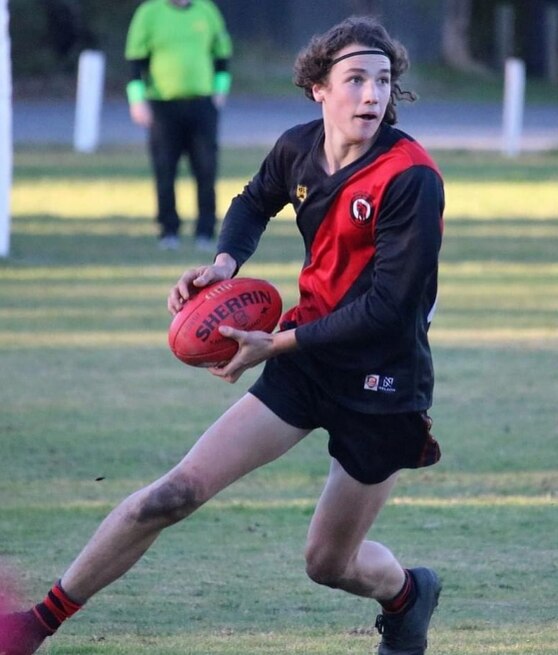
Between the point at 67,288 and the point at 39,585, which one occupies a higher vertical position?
the point at 39,585

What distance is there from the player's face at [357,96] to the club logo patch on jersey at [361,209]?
0.61 ft

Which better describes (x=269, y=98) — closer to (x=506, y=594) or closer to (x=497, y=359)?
(x=497, y=359)

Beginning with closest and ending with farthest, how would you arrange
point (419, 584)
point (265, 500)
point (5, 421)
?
point (419, 584)
point (265, 500)
point (5, 421)

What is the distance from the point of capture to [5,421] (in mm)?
9656

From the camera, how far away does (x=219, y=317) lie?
17.6 feet

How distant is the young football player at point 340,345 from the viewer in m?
5.12

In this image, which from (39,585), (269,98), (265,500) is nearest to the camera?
(39,585)

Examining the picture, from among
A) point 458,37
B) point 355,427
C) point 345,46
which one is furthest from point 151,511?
point 458,37

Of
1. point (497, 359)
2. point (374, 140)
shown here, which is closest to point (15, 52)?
point (497, 359)

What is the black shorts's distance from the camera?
209 inches

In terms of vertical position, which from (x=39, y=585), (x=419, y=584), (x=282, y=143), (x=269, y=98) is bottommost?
(x=269, y=98)

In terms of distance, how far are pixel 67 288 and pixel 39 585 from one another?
8.13m

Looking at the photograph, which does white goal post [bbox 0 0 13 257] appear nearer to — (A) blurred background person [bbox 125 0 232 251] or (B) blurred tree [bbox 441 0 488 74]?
(A) blurred background person [bbox 125 0 232 251]

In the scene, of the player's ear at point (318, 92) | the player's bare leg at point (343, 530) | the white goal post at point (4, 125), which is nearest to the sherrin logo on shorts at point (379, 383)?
the player's bare leg at point (343, 530)
